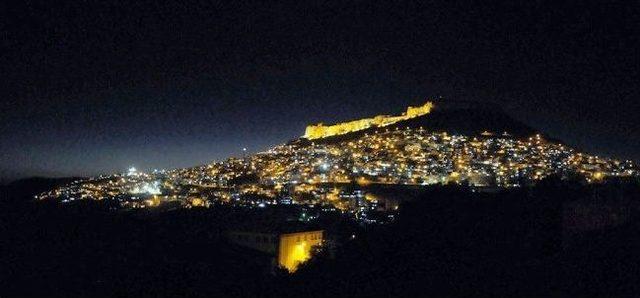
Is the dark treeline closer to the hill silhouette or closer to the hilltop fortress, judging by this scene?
the hill silhouette

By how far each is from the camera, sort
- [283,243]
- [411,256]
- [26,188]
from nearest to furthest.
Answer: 1. [411,256]
2. [283,243]
3. [26,188]

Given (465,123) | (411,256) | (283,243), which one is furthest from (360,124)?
(411,256)

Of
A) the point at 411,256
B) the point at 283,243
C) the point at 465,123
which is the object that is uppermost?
the point at 465,123

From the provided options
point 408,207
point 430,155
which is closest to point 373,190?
point 430,155

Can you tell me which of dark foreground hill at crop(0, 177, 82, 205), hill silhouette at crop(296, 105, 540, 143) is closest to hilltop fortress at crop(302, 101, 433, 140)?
hill silhouette at crop(296, 105, 540, 143)

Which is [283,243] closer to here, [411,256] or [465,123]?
[411,256]

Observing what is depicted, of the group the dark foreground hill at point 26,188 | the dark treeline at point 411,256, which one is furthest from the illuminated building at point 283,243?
the dark foreground hill at point 26,188

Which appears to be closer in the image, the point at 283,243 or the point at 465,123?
the point at 283,243

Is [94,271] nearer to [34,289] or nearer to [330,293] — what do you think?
[34,289]
